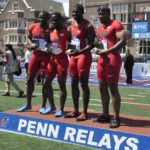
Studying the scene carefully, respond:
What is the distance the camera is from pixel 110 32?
769cm

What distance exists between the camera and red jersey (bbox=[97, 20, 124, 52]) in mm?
7659

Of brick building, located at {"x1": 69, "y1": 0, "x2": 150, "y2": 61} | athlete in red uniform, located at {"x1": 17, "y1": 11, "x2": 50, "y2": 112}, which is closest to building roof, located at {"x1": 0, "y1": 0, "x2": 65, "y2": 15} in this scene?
brick building, located at {"x1": 69, "y1": 0, "x2": 150, "y2": 61}

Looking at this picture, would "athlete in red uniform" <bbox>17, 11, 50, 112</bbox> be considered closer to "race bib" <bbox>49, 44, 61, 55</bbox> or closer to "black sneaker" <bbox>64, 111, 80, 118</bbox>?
"race bib" <bbox>49, 44, 61, 55</bbox>

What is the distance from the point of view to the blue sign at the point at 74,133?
680 centimetres

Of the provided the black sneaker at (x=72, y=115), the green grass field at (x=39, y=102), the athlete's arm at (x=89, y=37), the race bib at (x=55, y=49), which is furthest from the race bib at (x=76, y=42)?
the green grass field at (x=39, y=102)

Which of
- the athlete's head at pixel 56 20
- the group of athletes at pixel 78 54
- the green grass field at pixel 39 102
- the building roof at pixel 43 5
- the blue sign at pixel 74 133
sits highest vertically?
the building roof at pixel 43 5

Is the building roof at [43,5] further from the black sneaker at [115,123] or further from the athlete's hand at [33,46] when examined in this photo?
the black sneaker at [115,123]

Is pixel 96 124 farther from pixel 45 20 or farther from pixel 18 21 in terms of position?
pixel 18 21

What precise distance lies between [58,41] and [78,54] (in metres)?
0.61

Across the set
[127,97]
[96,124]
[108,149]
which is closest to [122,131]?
[108,149]

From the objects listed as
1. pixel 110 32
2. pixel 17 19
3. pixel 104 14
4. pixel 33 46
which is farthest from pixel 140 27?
pixel 17 19

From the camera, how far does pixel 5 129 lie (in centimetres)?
857

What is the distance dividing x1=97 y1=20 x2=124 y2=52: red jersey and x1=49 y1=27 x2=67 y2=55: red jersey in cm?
103

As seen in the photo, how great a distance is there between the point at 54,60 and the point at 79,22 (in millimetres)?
1024
